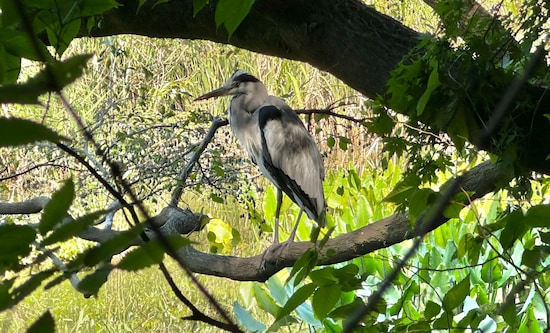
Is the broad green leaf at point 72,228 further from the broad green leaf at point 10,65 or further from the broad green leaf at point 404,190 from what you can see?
the broad green leaf at point 404,190

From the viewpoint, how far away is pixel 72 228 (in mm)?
231

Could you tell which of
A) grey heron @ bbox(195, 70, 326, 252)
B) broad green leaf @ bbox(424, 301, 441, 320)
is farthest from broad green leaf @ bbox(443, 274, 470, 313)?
grey heron @ bbox(195, 70, 326, 252)

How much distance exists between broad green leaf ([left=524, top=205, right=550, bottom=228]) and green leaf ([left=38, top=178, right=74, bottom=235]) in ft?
1.33

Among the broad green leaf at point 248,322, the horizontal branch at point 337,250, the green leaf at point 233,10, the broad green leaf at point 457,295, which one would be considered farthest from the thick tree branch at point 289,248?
the green leaf at point 233,10

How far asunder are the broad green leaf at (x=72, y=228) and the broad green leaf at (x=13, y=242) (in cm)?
3

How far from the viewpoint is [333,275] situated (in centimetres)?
66

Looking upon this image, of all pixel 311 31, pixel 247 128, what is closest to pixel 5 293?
pixel 311 31

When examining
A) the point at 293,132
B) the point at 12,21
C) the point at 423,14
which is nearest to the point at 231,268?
the point at 293,132

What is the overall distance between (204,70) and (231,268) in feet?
9.28

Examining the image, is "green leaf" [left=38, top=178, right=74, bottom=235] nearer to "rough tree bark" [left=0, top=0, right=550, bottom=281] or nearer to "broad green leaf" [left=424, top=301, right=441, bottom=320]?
"broad green leaf" [left=424, top=301, right=441, bottom=320]

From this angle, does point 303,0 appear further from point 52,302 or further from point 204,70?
point 204,70

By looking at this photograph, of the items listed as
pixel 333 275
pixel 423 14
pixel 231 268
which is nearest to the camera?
pixel 333 275

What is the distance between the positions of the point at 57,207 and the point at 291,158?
1.80 m

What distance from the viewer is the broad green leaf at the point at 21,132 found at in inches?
8.3
